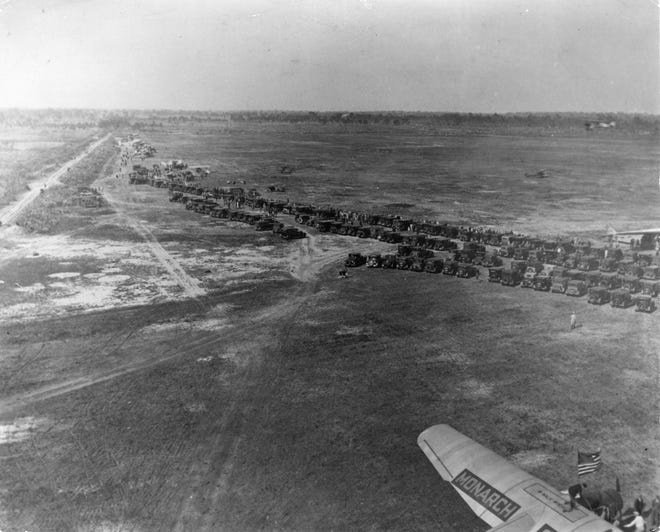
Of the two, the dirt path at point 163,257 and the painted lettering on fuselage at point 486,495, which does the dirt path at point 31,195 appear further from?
the painted lettering on fuselage at point 486,495

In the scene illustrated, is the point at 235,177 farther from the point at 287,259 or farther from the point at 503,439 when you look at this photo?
the point at 503,439

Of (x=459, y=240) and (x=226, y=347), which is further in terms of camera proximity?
(x=459, y=240)

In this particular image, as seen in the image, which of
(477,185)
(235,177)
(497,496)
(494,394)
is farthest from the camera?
(235,177)

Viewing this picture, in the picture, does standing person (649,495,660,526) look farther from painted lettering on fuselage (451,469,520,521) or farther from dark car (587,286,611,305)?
dark car (587,286,611,305)

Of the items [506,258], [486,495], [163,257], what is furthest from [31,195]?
[486,495]

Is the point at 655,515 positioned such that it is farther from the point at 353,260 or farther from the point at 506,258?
the point at 506,258

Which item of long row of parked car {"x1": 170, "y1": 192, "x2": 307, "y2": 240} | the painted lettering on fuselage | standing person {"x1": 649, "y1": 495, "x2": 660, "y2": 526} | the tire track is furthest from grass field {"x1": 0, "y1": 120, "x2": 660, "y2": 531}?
standing person {"x1": 649, "y1": 495, "x2": 660, "y2": 526}

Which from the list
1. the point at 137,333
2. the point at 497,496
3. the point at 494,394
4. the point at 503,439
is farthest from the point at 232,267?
the point at 497,496
